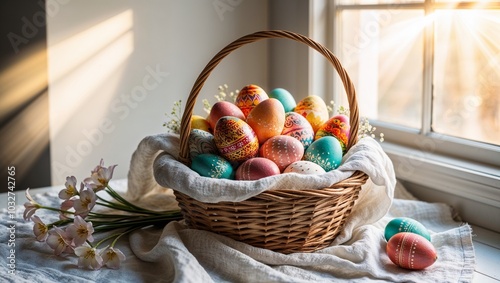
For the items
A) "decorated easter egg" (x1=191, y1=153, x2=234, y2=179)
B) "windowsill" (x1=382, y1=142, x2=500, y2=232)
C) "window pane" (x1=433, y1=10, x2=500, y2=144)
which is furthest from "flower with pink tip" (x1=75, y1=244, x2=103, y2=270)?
"window pane" (x1=433, y1=10, x2=500, y2=144)

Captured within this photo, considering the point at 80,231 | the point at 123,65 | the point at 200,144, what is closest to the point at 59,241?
the point at 80,231

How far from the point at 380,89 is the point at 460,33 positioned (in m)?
0.40

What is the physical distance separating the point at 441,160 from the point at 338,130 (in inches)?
17.2

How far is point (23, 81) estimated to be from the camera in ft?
7.06

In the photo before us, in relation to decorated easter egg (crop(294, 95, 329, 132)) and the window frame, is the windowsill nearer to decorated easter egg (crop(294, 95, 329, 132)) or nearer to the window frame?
the window frame

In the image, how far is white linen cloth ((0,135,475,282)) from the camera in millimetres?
1464

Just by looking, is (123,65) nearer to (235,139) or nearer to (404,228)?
(235,139)

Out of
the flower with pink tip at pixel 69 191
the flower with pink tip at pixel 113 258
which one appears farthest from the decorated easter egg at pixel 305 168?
the flower with pink tip at pixel 69 191

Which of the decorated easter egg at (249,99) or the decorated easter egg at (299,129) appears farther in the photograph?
the decorated easter egg at (249,99)

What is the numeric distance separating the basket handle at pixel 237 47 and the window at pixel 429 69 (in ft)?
1.48

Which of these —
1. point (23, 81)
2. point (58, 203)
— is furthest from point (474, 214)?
point (23, 81)

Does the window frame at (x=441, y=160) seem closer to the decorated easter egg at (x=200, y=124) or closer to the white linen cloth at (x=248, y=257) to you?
the white linen cloth at (x=248, y=257)

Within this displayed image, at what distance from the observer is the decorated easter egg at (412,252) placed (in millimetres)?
1480

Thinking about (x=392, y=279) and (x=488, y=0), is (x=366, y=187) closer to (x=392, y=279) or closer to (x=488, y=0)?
(x=392, y=279)
